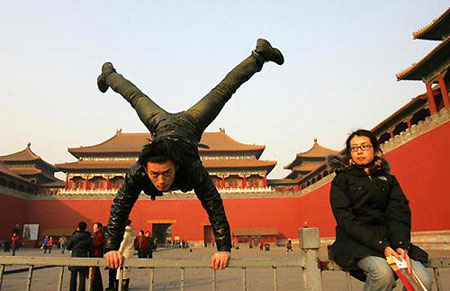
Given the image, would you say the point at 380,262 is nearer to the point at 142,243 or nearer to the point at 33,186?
the point at 142,243

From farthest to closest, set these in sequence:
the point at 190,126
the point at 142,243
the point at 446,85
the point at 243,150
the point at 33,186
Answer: the point at 243,150, the point at 33,186, the point at 446,85, the point at 142,243, the point at 190,126

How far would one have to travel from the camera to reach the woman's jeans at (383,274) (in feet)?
5.37

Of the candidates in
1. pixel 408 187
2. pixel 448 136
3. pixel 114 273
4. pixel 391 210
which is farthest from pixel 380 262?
pixel 408 187

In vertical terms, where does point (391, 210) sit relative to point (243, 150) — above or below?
below

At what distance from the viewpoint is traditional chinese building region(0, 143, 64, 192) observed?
83.5 feet

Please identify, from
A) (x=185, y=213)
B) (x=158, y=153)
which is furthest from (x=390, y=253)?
(x=185, y=213)

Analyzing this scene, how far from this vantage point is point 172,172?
6.81 ft

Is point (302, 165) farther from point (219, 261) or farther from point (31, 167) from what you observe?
point (219, 261)

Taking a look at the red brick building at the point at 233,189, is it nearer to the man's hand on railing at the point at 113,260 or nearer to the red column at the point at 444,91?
the red column at the point at 444,91

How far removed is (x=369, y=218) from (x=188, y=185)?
118 cm

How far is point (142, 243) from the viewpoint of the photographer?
283 inches

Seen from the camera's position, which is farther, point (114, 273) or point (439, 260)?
point (114, 273)

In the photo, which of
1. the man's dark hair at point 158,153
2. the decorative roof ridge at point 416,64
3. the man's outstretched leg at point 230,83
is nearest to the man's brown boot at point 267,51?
the man's outstretched leg at point 230,83

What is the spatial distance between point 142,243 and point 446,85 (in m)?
12.0
